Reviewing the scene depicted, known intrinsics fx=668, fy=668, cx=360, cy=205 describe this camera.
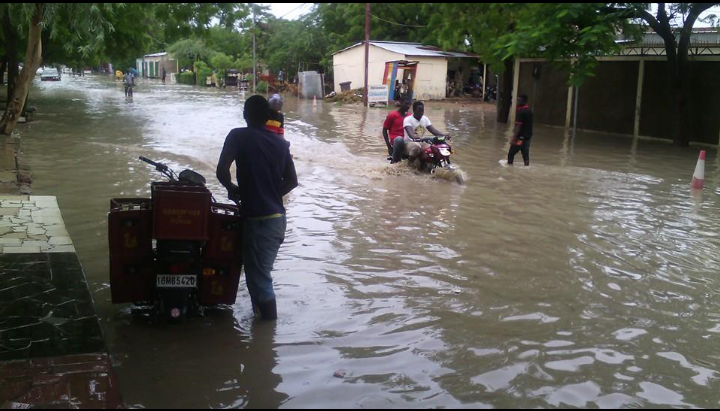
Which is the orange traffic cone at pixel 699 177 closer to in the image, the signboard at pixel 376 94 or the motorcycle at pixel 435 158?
the motorcycle at pixel 435 158

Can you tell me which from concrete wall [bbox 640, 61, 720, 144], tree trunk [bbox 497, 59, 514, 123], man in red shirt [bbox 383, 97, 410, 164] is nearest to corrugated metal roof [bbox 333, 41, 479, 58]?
tree trunk [bbox 497, 59, 514, 123]

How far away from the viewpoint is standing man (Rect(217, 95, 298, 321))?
5.37 m

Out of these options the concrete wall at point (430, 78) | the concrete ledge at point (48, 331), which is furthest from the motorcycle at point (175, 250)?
the concrete wall at point (430, 78)

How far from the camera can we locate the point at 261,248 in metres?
5.43

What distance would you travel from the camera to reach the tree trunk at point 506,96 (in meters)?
28.0

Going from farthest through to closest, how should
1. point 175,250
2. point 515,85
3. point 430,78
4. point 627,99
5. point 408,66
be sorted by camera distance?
point 430,78 → point 408,66 → point 515,85 → point 627,99 → point 175,250

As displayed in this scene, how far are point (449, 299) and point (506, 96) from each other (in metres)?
23.2

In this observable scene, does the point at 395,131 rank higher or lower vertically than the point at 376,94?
lower

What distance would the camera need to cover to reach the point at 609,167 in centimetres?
1599

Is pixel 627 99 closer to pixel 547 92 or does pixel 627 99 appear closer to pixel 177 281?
pixel 547 92

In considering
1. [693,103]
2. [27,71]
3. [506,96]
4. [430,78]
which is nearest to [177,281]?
[27,71]

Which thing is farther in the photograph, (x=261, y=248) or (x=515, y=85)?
(x=515, y=85)

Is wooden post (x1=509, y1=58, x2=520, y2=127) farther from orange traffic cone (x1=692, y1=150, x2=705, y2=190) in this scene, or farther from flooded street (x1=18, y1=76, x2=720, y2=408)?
orange traffic cone (x1=692, y1=150, x2=705, y2=190)

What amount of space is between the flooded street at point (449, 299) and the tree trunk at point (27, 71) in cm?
291
